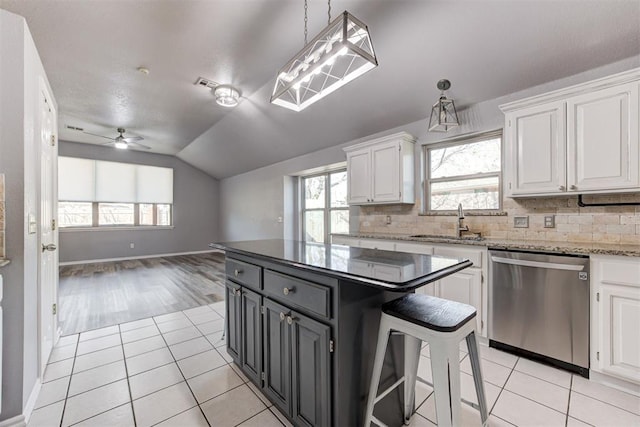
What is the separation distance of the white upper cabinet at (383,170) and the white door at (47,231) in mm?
3091

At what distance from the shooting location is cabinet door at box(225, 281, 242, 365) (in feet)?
6.28

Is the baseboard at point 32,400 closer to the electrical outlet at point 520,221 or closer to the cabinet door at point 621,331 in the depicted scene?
the cabinet door at point 621,331

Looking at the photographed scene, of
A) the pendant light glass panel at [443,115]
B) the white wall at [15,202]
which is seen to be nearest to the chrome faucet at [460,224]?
the pendant light glass panel at [443,115]

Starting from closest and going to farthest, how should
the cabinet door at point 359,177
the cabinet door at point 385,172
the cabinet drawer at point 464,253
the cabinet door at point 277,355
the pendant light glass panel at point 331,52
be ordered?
1. the pendant light glass panel at point 331,52
2. the cabinet door at point 277,355
3. the cabinet drawer at point 464,253
4. the cabinet door at point 385,172
5. the cabinet door at point 359,177

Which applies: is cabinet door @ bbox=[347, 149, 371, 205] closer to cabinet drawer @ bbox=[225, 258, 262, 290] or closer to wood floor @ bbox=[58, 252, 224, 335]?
cabinet drawer @ bbox=[225, 258, 262, 290]

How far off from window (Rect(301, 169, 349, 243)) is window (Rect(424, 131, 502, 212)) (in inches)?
66.6

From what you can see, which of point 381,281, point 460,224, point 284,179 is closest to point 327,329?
point 381,281

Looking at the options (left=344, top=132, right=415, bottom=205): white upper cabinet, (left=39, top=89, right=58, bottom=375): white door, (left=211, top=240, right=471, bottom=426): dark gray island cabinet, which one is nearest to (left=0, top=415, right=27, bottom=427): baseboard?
(left=39, top=89, right=58, bottom=375): white door

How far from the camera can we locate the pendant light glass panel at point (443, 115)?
2.61 m

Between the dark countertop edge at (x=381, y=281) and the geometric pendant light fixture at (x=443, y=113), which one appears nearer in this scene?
the dark countertop edge at (x=381, y=281)

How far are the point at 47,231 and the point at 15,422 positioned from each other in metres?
1.32

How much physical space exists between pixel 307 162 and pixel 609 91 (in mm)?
3903

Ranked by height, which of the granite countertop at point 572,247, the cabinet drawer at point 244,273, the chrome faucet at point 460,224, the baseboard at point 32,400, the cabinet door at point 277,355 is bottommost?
the baseboard at point 32,400

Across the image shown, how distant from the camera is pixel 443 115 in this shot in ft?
8.57
